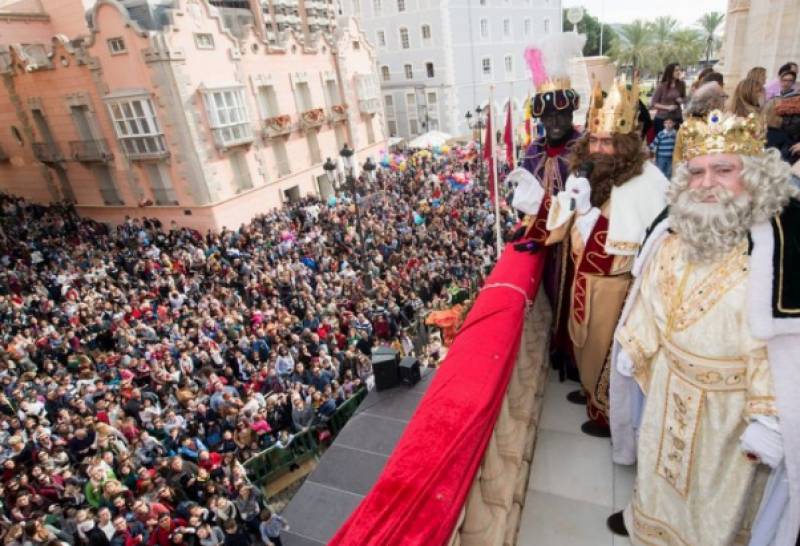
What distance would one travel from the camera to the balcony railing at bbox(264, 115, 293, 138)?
76.8 feet

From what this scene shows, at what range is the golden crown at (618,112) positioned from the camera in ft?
10.4

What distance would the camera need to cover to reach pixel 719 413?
7.06 ft

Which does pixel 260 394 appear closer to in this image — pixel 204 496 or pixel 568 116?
pixel 204 496

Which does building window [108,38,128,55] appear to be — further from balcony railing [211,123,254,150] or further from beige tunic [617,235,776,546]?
beige tunic [617,235,776,546]

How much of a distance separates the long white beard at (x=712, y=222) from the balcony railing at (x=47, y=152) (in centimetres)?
2767

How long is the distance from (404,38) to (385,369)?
4021 centimetres

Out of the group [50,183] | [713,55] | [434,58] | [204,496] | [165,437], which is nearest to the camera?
[204,496]

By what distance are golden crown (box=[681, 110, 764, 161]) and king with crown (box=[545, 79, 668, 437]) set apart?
2.38ft

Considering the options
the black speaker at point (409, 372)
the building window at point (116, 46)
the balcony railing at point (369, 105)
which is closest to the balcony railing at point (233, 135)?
the building window at point (116, 46)

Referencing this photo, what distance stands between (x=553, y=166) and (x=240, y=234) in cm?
1665

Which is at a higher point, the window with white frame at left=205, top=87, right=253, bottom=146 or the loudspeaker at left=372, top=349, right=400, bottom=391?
the window with white frame at left=205, top=87, right=253, bottom=146

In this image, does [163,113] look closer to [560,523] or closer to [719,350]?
[560,523]

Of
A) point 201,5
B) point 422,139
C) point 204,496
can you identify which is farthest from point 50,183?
point 204,496

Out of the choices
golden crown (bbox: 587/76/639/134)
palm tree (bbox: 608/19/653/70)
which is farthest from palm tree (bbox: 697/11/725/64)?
golden crown (bbox: 587/76/639/134)
